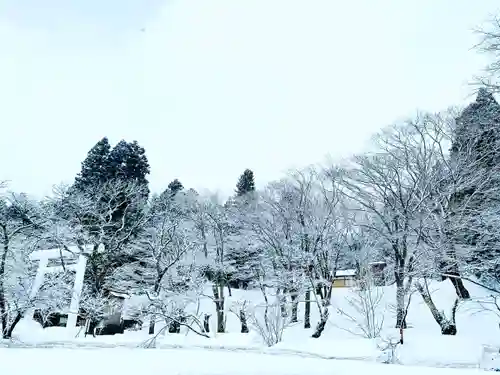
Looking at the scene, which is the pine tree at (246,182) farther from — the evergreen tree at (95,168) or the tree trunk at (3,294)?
the tree trunk at (3,294)

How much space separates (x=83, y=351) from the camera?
433 centimetres

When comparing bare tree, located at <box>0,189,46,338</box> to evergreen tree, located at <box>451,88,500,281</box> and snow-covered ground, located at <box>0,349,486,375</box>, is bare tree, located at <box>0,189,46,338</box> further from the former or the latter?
evergreen tree, located at <box>451,88,500,281</box>

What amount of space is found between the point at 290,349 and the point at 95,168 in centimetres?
1959

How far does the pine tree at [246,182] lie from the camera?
30.6 m

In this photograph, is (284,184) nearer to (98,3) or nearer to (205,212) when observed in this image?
(205,212)

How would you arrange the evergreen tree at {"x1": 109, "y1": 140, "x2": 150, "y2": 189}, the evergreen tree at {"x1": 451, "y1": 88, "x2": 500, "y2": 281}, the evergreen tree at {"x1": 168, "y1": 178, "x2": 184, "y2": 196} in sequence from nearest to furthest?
the evergreen tree at {"x1": 451, "y1": 88, "x2": 500, "y2": 281}, the evergreen tree at {"x1": 109, "y1": 140, "x2": 150, "y2": 189}, the evergreen tree at {"x1": 168, "y1": 178, "x2": 184, "y2": 196}

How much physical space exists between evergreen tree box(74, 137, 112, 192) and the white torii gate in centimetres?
645

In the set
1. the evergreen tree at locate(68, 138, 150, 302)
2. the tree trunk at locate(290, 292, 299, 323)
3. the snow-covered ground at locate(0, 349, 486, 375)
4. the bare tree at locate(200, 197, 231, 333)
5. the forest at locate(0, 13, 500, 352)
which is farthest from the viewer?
the bare tree at locate(200, 197, 231, 333)

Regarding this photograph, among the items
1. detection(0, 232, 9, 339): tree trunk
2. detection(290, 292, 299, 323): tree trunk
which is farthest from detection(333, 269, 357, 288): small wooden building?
detection(0, 232, 9, 339): tree trunk

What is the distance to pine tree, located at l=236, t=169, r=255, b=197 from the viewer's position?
100ft

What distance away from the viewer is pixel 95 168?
2512 centimetres

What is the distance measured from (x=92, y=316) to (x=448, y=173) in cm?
1553

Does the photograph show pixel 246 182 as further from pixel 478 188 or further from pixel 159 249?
pixel 478 188

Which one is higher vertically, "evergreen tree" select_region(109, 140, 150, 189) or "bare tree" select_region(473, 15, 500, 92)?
"evergreen tree" select_region(109, 140, 150, 189)
